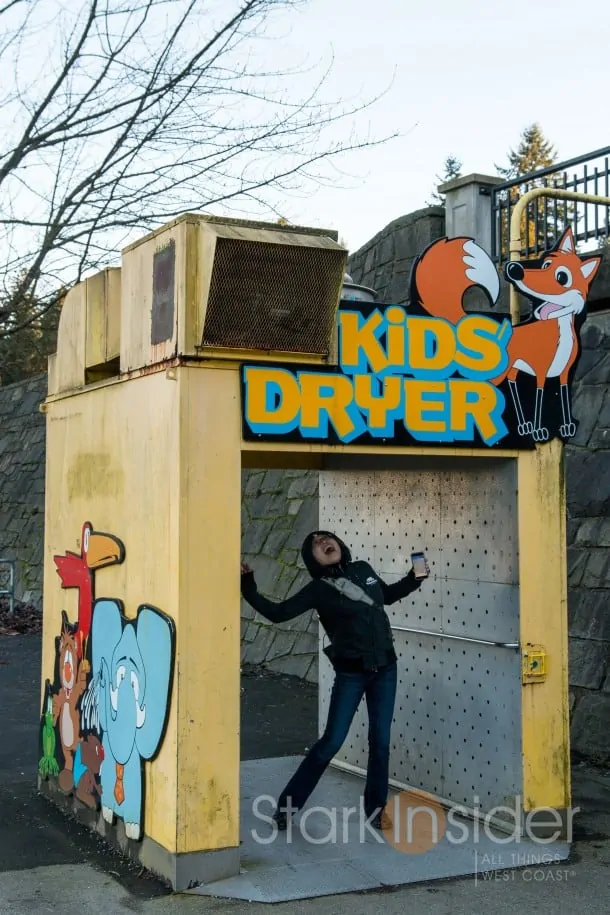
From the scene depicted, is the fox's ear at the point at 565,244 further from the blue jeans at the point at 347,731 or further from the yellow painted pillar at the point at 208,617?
the blue jeans at the point at 347,731

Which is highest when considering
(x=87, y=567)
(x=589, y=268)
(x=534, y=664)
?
(x=589, y=268)

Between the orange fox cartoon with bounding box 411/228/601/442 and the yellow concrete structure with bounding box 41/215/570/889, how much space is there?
371mm

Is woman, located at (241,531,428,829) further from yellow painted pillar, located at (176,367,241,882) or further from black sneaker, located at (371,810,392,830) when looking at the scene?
yellow painted pillar, located at (176,367,241,882)

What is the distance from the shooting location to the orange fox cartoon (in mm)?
5859

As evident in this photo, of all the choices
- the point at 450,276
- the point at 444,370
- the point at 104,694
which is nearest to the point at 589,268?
the point at 450,276

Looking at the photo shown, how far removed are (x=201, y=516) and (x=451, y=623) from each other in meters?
2.21

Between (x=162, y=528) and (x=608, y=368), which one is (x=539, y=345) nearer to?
(x=162, y=528)

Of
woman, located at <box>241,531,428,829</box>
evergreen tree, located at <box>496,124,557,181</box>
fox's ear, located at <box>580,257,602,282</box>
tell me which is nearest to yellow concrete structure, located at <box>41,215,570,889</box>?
woman, located at <box>241,531,428,829</box>

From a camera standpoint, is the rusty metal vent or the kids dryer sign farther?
the kids dryer sign

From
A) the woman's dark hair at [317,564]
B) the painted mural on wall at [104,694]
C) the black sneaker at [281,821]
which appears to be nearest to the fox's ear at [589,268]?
the woman's dark hair at [317,564]

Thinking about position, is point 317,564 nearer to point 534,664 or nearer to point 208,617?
point 208,617

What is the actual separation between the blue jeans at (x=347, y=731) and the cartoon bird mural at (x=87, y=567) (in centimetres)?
149

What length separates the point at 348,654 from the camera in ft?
19.3

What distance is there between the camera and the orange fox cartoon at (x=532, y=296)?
586cm
